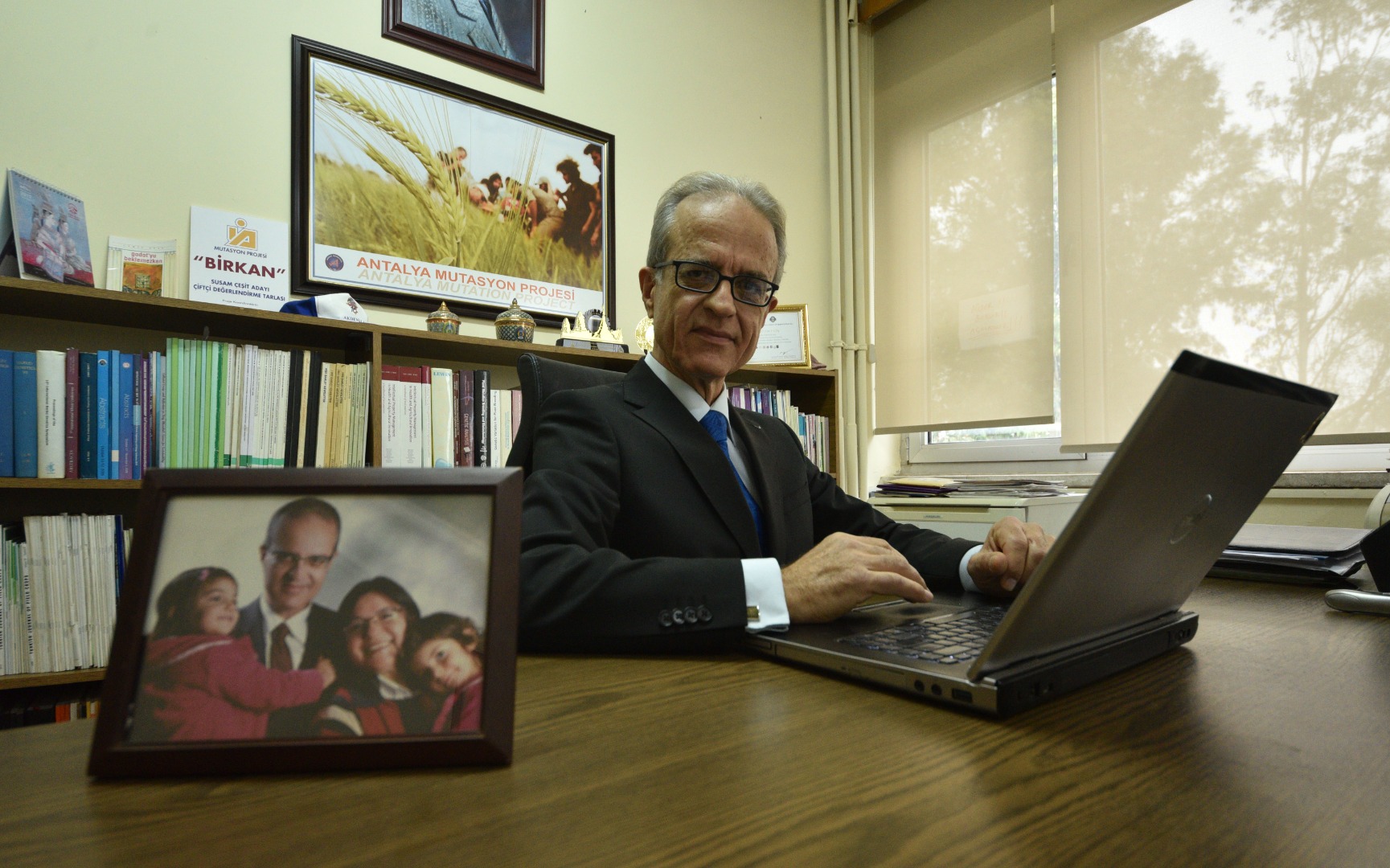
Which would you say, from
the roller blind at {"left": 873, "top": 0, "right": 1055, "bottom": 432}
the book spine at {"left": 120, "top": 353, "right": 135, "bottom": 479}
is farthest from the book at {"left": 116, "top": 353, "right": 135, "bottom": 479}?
the roller blind at {"left": 873, "top": 0, "right": 1055, "bottom": 432}

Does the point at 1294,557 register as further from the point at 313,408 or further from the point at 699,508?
the point at 313,408

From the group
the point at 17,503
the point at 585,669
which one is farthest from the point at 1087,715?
the point at 17,503

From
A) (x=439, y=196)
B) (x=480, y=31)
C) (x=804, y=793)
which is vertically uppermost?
(x=480, y=31)

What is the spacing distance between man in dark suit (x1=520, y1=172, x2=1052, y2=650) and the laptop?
7cm

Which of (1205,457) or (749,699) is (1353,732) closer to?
(1205,457)

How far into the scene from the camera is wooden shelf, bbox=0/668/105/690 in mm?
1511

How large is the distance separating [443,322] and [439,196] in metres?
0.50

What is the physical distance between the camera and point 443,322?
2117 millimetres

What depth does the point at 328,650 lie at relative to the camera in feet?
1.42

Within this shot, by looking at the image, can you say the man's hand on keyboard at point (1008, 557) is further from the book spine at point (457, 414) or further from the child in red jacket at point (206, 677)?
the book spine at point (457, 414)

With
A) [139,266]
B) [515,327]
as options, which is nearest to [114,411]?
[139,266]

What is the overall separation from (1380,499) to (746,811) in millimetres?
1507

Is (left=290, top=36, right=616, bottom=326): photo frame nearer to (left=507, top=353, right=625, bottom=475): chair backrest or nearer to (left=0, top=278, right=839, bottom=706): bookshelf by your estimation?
(left=0, top=278, right=839, bottom=706): bookshelf

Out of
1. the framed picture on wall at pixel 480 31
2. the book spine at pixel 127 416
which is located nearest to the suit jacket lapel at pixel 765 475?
the book spine at pixel 127 416
